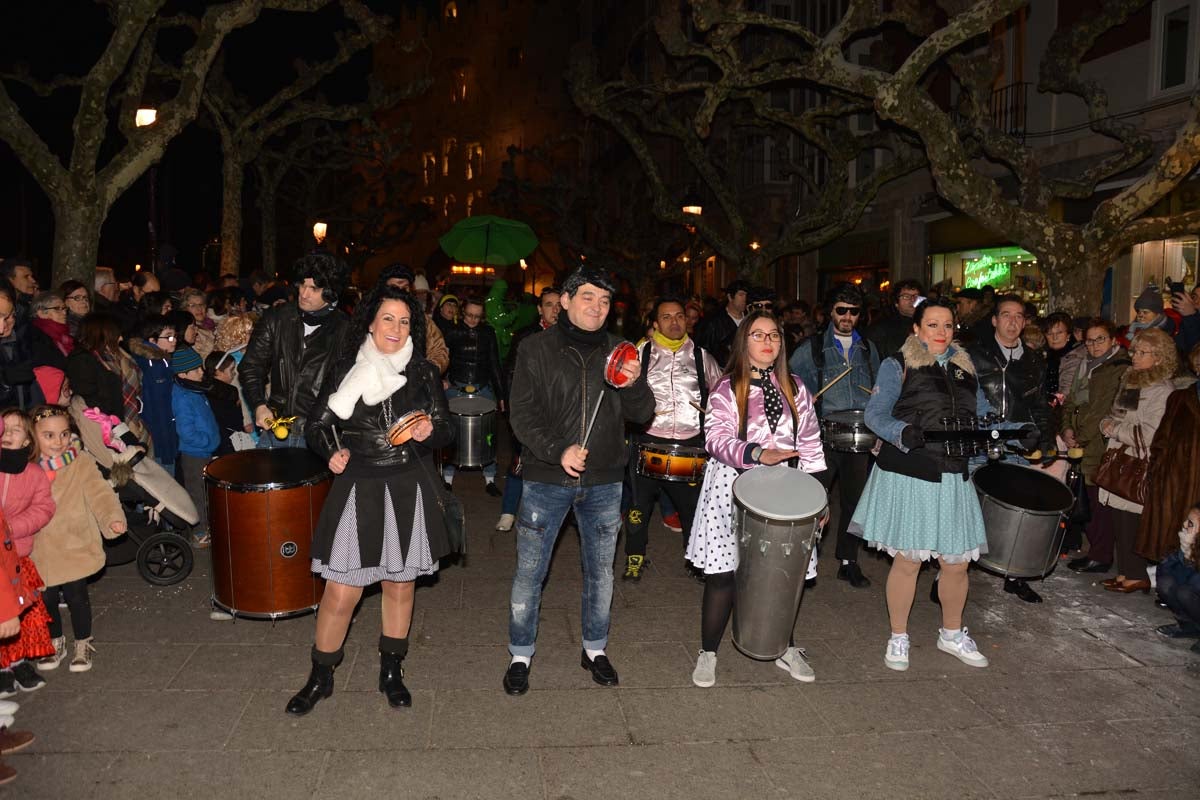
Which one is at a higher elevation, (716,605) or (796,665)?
(716,605)

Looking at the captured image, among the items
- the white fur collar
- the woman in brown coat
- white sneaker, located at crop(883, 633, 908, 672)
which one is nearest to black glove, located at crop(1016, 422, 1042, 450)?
white sneaker, located at crop(883, 633, 908, 672)

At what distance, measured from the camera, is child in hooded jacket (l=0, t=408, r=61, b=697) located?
4.73 meters

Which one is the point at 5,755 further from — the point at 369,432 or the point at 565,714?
the point at 565,714

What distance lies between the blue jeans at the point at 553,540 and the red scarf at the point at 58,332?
14.4 ft

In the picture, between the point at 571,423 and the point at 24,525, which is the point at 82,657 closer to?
the point at 24,525

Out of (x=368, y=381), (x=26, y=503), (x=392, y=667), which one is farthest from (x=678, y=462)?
(x=26, y=503)

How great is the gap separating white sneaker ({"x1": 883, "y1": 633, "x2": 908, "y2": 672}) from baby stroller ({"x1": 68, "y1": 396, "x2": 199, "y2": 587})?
15.6ft

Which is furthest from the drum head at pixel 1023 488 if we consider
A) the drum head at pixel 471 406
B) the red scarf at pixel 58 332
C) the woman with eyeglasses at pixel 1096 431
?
the red scarf at pixel 58 332

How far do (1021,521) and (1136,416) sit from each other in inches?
87.2

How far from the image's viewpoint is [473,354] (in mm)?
9227

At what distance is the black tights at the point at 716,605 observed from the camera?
4.94 metres

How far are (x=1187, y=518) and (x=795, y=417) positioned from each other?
292 centimetres

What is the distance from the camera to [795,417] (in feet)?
16.2

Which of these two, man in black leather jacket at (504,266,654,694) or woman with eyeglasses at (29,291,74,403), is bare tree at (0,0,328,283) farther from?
man in black leather jacket at (504,266,654,694)
